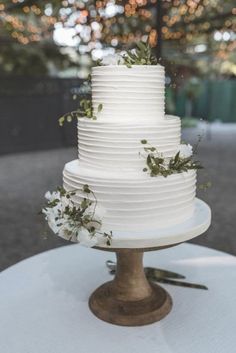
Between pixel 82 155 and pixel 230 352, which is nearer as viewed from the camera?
pixel 230 352

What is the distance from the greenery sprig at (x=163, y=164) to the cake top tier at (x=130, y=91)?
0.53ft

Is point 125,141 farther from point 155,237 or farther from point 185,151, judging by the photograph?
point 155,237

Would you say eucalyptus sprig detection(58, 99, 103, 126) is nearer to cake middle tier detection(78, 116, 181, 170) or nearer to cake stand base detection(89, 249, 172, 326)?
cake middle tier detection(78, 116, 181, 170)

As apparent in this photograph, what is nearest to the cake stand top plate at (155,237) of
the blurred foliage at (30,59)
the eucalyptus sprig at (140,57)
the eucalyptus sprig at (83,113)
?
the eucalyptus sprig at (83,113)

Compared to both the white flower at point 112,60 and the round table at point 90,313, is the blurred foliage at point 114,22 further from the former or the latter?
the round table at point 90,313

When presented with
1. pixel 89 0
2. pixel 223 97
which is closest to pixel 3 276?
pixel 89 0

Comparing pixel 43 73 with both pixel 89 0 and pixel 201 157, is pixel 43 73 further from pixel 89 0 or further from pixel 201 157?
pixel 89 0

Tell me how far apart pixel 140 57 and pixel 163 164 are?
0.51 meters

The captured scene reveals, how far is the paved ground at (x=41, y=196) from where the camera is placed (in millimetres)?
4250

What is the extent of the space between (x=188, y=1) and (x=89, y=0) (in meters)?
1.20

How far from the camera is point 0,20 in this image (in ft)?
24.0

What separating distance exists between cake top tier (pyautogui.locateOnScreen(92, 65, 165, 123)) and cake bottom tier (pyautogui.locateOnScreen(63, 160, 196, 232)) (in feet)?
0.93

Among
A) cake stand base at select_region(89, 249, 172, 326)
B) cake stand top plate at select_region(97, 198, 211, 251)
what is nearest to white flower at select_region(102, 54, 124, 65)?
cake stand top plate at select_region(97, 198, 211, 251)

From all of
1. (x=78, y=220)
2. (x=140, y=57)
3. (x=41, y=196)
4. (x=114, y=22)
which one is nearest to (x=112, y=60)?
(x=140, y=57)
